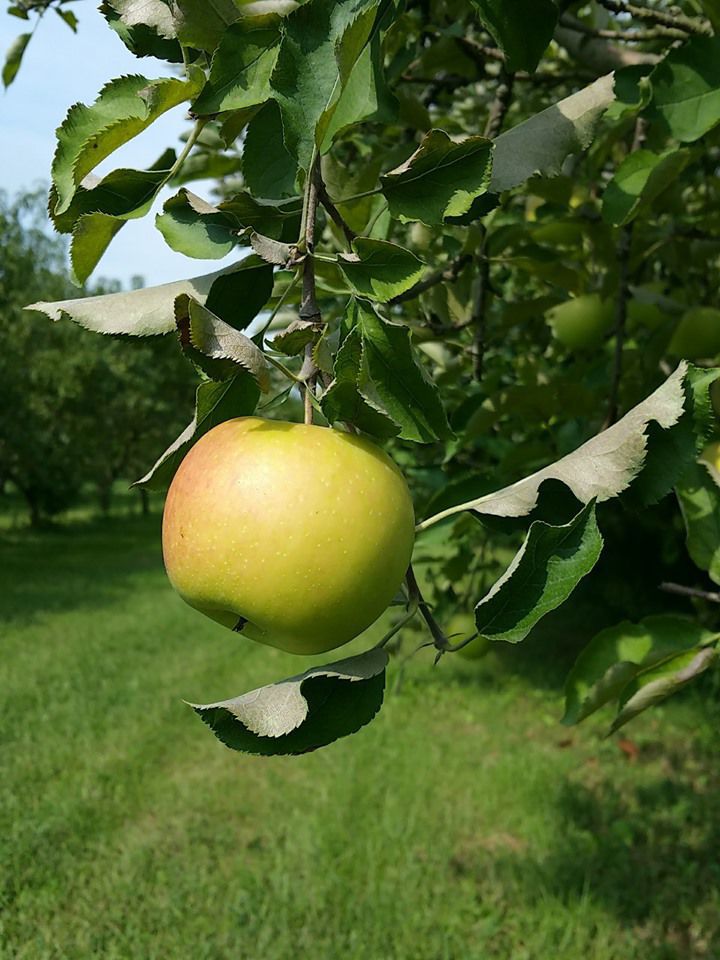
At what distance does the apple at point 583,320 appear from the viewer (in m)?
1.75

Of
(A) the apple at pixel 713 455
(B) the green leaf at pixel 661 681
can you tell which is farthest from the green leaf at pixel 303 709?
(A) the apple at pixel 713 455

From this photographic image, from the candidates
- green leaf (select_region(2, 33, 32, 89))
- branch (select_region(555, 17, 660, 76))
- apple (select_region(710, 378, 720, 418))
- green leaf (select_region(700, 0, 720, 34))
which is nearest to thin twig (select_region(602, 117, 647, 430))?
branch (select_region(555, 17, 660, 76))

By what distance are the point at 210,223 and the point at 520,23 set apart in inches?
13.1

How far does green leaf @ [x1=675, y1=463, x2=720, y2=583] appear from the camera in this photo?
979 mm

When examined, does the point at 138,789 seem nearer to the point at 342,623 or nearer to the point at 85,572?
the point at 342,623

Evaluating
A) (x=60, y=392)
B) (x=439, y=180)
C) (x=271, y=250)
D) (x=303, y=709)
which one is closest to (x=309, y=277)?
(x=271, y=250)

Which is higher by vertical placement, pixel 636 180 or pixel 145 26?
pixel 145 26

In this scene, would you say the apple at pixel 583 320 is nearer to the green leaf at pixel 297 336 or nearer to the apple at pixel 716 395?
the apple at pixel 716 395

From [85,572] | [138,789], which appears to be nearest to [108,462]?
[85,572]

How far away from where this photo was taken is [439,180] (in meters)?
0.68

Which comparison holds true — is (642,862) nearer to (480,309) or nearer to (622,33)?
(480,309)

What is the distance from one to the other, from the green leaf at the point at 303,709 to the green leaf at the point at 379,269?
1.00ft

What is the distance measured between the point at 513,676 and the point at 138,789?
277 centimetres

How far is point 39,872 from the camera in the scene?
2945 millimetres
